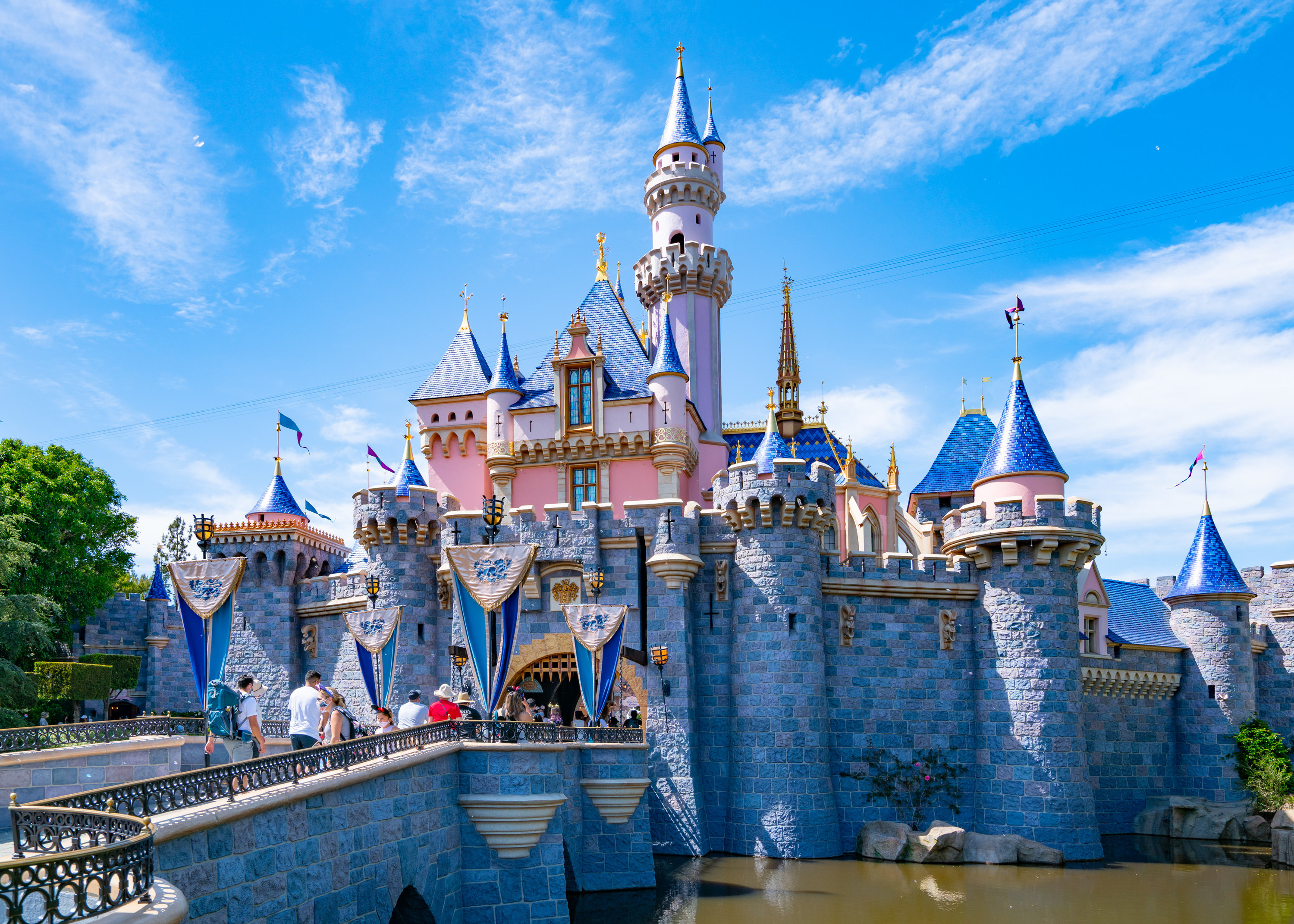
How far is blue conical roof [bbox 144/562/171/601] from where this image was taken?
1329 inches

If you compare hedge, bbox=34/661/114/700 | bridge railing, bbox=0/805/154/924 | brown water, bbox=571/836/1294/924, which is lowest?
brown water, bbox=571/836/1294/924

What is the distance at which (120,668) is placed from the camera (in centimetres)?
3180

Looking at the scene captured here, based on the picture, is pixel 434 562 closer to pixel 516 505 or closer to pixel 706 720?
pixel 516 505

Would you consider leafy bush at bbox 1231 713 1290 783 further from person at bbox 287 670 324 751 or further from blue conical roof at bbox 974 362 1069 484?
person at bbox 287 670 324 751

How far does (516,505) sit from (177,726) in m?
12.8

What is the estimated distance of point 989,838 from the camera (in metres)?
22.8

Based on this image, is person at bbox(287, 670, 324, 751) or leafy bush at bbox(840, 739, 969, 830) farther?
leafy bush at bbox(840, 739, 969, 830)

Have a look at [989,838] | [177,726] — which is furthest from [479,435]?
[989,838]

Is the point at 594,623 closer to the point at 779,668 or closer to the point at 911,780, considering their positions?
the point at 779,668

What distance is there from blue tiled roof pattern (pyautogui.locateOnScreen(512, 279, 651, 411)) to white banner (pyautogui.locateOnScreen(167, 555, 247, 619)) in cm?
1135

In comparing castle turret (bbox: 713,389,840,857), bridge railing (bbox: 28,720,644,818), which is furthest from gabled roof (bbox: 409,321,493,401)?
bridge railing (bbox: 28,720,644,818)

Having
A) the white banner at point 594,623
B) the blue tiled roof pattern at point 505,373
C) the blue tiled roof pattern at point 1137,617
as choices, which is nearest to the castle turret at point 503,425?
the blue tiled roof pattern at point 505,373

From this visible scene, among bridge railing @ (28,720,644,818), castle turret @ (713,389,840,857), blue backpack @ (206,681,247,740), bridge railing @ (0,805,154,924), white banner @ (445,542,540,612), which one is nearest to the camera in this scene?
bridge railing @ (0,805,154,924)

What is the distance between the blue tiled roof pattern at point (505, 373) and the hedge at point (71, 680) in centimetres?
1385
